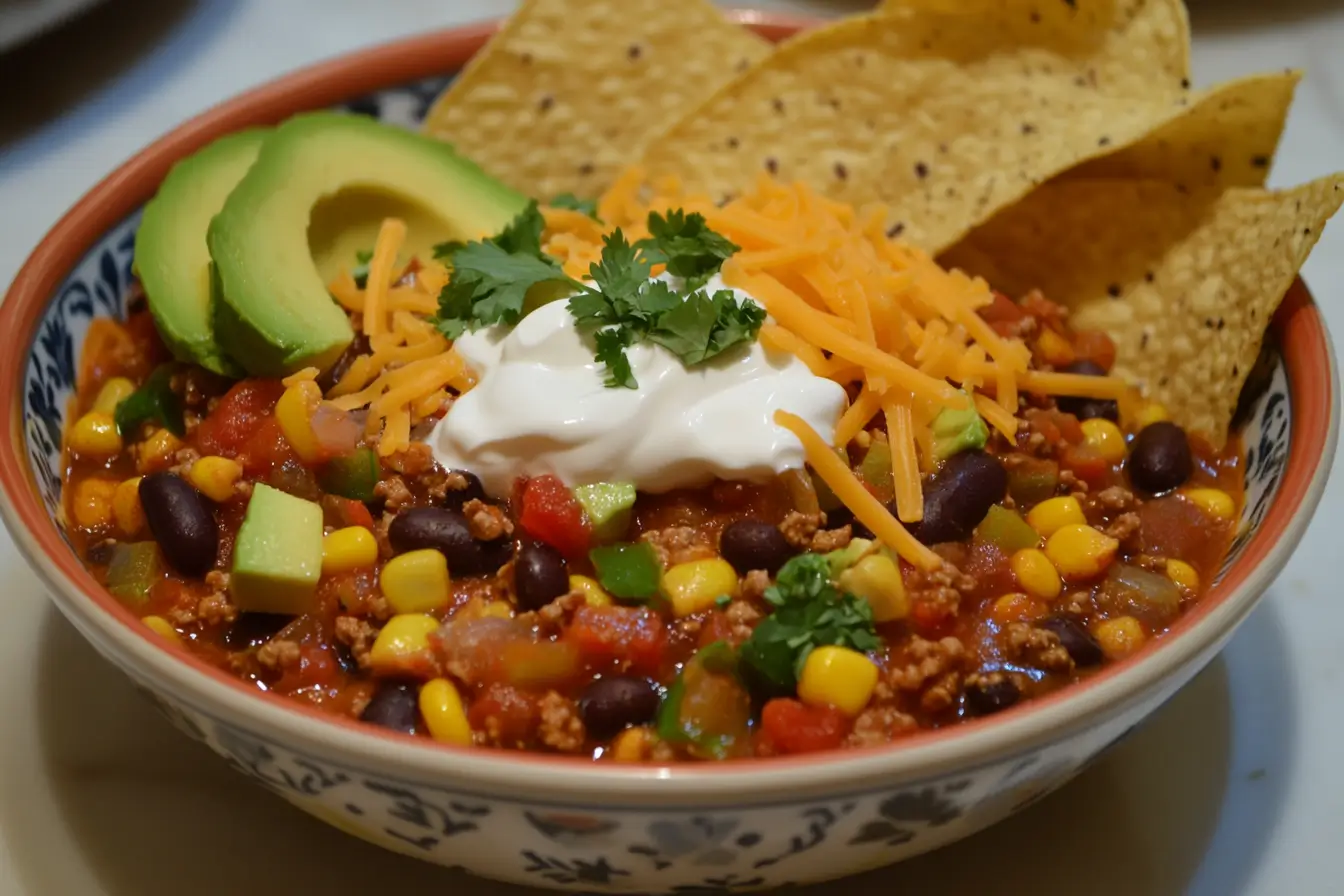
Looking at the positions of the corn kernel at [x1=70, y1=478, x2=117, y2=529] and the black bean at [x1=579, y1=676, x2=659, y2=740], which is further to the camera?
the corn kernel at [x1=70, y1=478, x2=117, y2=529]

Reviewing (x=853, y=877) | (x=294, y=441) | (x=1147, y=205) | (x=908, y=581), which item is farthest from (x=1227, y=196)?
(x=294, y=441)

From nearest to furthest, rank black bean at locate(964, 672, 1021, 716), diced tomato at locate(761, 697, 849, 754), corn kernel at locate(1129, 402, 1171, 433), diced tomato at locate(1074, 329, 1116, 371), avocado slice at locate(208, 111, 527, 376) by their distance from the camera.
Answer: diced tomato at locate(761, 697, 849, 754) → black bean at locate(964, 672, 1021, 716) → avocado slice at locate(208, 111, 527, 376) → corn kernel at locate(1129, 402, 1171, 433) → diced tomato at locate(1074, 329, 1116, 371)

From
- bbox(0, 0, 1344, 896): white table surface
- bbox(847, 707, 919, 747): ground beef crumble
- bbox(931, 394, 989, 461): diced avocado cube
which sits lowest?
bbox(0, 0, 1344, 896): white table surface

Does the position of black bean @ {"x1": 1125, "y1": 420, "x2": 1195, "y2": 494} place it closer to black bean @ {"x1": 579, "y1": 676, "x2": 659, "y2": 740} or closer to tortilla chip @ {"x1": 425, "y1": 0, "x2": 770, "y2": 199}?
black bean @ {"x1": 579, "y1": 676, "x2": 659, "y2": 740}

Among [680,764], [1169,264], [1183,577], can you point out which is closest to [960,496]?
[1183,577]

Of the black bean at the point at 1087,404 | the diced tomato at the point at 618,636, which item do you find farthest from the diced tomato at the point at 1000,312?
the diced tomato at the point at 618,636

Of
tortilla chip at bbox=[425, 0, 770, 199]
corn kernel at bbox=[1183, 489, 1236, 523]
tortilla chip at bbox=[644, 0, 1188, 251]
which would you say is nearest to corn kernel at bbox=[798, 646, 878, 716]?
corn kernel at bbox=[1183, 489, 1236, 523]
